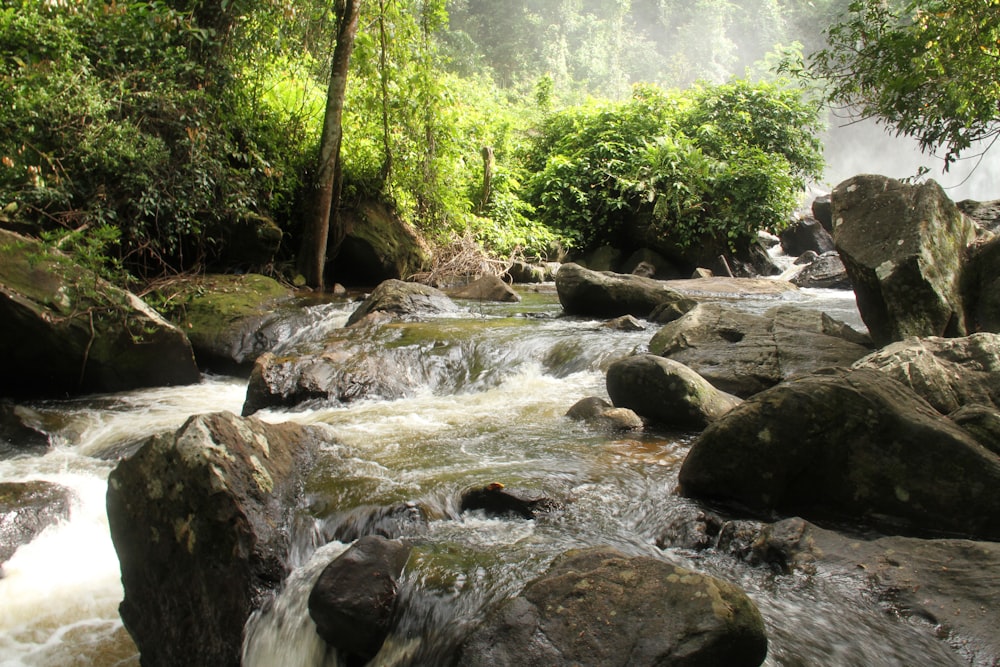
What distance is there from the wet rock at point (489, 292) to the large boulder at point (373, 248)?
3.96 feet

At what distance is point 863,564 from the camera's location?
9.08 feet

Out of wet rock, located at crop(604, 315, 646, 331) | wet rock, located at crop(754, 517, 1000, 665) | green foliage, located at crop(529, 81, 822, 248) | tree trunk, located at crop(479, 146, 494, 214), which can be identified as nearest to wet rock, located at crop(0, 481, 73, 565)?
wet rock, located at crop(754, 517, 1000, 665)

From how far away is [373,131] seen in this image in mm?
11359

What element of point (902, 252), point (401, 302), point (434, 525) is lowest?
point (434, 525)

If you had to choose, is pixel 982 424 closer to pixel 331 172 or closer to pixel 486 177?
pixel 331 172

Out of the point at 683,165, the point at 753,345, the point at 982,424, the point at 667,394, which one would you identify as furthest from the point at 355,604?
the point at 683,165

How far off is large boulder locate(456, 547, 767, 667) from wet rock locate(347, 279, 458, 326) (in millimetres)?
6407

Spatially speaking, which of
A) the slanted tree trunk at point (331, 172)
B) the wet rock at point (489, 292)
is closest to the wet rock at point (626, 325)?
the wet rock at point (489, 292)

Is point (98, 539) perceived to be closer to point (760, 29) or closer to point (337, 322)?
point (337, 322)

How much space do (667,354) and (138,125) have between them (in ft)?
22.2

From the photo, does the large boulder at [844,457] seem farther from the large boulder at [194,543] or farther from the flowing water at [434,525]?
the large boulder at [194,543]

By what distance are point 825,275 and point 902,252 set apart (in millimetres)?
10118

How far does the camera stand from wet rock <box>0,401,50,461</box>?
16.8 feet

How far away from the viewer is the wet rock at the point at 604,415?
4844 millimetres
